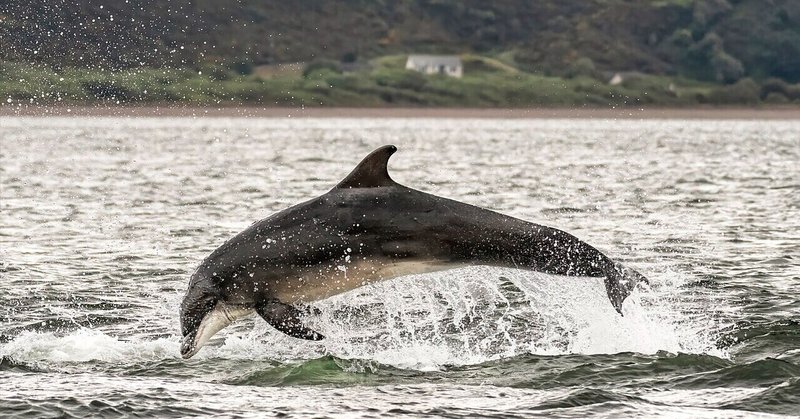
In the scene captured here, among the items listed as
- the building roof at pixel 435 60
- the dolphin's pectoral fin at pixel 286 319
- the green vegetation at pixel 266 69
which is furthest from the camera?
the building roof at pixel 435 60

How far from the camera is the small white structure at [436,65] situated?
634 feet

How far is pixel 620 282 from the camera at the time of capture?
15117 mm

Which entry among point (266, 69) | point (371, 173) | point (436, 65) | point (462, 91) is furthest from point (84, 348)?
point (436, 65)

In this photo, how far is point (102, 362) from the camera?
16062mm

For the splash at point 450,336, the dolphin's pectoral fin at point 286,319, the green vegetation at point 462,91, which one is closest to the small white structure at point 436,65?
the green vegetation at point 462,91

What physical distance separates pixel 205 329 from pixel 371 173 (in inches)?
99.6

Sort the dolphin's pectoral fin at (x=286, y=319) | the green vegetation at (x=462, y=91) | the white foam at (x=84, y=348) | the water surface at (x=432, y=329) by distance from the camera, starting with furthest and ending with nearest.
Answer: the green vegetation at (x=462, y=91) → the white foam at (x=84, y=348) → the dolphin's pectoral fin at (x=286, y=319) → the water surface at (x=432, y=329)

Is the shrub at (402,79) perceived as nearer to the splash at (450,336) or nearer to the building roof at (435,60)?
the building roof at (435,60)

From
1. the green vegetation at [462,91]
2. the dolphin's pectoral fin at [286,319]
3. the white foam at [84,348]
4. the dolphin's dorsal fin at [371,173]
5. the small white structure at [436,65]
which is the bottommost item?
the white foam at [84,348]

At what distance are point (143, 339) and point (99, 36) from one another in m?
136

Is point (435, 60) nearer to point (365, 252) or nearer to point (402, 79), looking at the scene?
point (402, 79)

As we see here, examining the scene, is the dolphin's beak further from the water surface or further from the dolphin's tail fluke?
the dolphin's tail fluke

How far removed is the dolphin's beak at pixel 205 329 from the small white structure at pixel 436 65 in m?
177

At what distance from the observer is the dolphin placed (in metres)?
15.2
